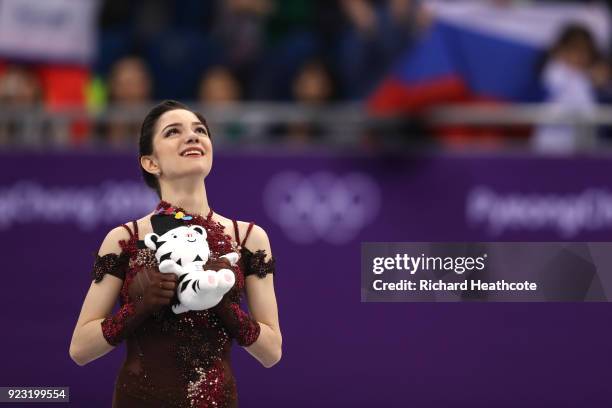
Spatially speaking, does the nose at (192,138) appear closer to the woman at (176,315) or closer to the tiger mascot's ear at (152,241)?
the woman at (176,315)

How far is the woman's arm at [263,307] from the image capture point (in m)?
3.29

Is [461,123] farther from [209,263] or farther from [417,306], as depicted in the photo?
[209,263]

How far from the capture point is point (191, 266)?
3.04 m

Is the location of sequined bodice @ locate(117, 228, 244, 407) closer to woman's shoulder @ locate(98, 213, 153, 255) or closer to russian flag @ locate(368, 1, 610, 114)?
woman's shoulder @ locate(98, 213, 153, 255)

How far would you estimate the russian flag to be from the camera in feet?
22.6

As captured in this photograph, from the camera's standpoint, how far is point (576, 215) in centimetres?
627

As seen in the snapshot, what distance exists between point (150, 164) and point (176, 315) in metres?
0.49

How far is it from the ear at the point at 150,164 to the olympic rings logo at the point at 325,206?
9.53 ft

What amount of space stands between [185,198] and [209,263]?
0.94ft

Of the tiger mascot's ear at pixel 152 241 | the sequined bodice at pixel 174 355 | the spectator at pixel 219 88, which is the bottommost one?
the sequined bodice at pixel 174 355

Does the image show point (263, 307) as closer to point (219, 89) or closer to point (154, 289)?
point (154, 289)

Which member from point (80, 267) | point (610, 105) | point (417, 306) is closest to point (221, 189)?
point (80, 267)

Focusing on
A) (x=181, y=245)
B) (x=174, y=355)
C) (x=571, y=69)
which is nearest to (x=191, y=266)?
(x=181, y=245)

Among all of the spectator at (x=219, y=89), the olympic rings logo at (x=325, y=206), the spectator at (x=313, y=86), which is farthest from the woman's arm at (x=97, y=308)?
the spectator at (x=219, y=89)
